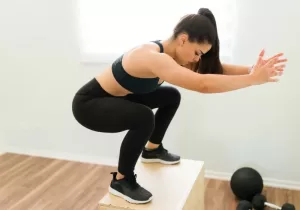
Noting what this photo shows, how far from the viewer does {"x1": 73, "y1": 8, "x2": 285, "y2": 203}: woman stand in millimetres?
1296

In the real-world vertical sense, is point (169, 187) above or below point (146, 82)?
below

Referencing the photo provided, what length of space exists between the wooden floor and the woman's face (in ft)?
3.60

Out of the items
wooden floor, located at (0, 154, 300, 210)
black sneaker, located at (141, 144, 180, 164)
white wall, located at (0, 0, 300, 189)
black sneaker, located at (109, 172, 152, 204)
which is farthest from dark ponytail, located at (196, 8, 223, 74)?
wooden floor, located at (0, 154, 300, 210)

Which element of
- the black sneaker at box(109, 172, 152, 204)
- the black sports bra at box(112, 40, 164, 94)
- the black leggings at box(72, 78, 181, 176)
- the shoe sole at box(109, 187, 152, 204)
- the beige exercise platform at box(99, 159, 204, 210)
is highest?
the black sports bra at box(112, 40, 164, 94)

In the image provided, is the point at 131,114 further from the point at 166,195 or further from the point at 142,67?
the point at 166,195

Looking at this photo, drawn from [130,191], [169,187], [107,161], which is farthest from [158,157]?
[107,161]

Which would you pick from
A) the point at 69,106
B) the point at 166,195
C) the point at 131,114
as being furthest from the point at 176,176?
the point at 69,106

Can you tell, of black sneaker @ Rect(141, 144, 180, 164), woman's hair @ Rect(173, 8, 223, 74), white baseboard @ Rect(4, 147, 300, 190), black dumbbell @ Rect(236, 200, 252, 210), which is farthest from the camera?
white baseboard @ Rect(4, 147, 300, 190)

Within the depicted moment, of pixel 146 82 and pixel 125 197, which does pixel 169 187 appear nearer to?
pixel 125 197

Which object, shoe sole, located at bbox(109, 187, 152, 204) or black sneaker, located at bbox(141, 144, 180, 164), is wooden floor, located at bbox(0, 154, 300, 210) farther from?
shoe sole, located at bbox(109, 187, 152, 204)

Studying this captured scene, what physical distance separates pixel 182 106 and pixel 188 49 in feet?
3.74

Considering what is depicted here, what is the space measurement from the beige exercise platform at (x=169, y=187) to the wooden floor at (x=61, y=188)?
47 cm

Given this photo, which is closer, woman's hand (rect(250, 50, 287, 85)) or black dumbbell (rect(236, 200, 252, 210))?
woman's hand (rect(250, 50, 287, 85))

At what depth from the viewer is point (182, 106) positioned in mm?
2564
